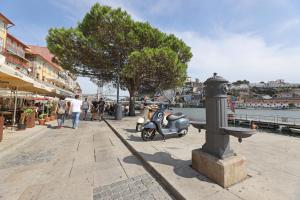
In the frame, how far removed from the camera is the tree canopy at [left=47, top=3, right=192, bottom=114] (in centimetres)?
1466

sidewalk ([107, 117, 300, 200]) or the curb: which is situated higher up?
sidewalk ([107, 117, 300, 200])

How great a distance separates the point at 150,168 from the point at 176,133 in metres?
3.11

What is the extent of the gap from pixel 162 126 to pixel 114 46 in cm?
1189

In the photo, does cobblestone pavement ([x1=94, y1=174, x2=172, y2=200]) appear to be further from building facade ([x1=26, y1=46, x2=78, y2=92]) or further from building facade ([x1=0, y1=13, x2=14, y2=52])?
building facade ([x1=0, y1=13, x2=14, y2=52])

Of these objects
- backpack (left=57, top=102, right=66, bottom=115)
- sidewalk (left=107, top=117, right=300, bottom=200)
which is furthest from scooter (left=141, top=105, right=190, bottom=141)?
backpack (left=57, top=102, right=66, bottom=115)

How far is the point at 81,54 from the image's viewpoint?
16.3 m

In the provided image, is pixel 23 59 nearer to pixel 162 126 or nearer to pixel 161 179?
pixel 162 126

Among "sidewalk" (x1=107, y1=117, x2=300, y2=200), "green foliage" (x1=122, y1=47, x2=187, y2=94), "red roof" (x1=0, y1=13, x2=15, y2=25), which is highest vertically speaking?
"red roof" (x1=0, y1=13, x2=15, y2=25)

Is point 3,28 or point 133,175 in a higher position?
point 3,28

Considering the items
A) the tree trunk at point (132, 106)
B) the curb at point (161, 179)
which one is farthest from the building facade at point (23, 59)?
the curb at point (161, 179)

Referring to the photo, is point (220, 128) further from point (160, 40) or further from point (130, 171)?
point (160, 40)

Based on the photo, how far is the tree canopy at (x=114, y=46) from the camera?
14.7 meters

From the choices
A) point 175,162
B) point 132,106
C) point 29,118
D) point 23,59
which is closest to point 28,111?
point 29,118

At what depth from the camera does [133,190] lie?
295 cm
